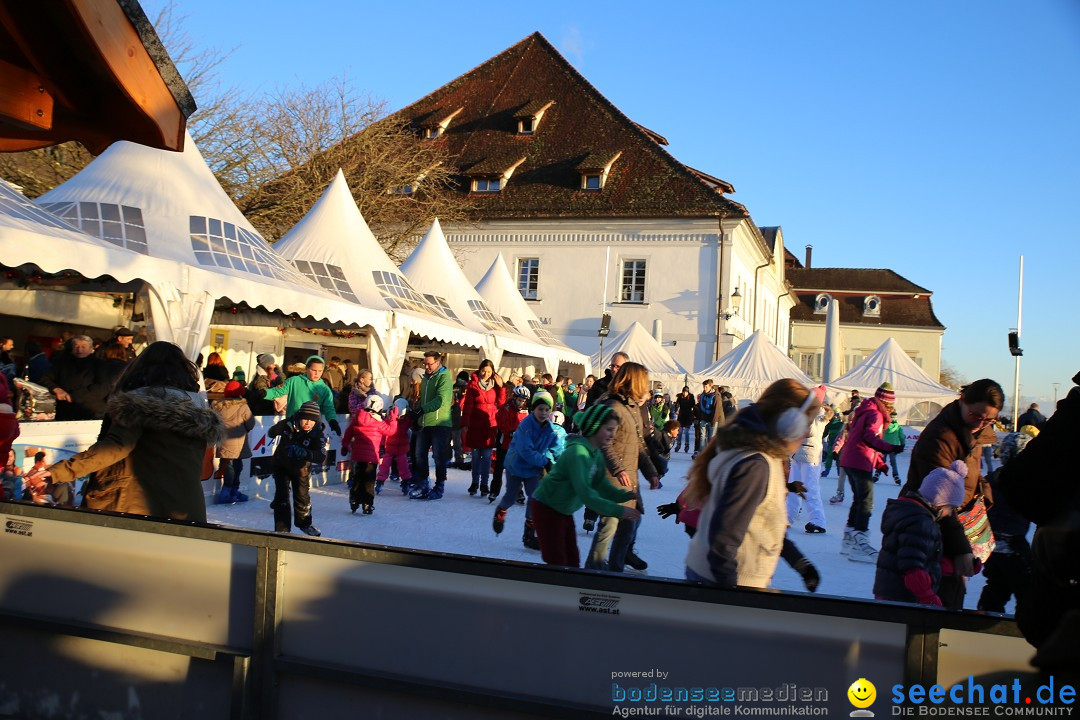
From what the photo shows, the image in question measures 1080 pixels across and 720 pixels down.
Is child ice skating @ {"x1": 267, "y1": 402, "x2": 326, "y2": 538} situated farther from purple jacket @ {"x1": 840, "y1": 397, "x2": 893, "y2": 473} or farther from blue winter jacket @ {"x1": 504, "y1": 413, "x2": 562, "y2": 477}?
purple jacket @ {"x1": 840, "y1": 397, "x2": 893, "y2": 473}

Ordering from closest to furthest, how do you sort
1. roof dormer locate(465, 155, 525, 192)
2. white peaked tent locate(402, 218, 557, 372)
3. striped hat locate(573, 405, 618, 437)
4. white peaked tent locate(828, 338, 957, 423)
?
striped hat locate(573, 405, 618, 437)
white peaked tent locate(402, 218, 557, 372)
white peaked tent locate(828, 338, 957, 423)
roof dormer locate(465, 155, 525, 192)

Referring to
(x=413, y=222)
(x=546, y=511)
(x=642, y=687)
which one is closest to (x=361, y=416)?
(x=546, y=511)

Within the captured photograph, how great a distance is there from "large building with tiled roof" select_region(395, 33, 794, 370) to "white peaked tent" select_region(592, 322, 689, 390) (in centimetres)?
519

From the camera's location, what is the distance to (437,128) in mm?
35219

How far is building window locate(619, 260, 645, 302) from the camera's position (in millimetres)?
31516

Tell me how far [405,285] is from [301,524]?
28.6ft

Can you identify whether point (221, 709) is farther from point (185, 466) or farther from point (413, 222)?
point (413, 222)

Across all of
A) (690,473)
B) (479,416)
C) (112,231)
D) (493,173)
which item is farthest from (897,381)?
(690,473)

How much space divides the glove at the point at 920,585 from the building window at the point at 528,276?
2938 cm

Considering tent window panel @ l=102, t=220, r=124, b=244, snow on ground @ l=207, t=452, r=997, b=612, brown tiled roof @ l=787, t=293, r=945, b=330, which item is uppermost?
brown tiled roof @ l=787, t=293, r=945, b=330

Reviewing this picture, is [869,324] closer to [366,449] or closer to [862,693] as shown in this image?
[366,449]

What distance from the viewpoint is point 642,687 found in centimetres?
255

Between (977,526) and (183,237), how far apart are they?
964 cm

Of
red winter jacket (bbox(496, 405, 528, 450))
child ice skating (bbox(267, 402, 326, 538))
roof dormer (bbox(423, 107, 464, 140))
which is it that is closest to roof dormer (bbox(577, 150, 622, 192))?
roof dormer (bbox(423, 107, 464, 140))
